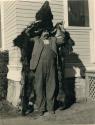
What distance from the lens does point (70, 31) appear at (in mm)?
11906

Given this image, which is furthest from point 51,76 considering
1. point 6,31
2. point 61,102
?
point 6,31

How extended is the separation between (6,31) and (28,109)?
323 centimetres

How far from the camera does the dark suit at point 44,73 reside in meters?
10.1

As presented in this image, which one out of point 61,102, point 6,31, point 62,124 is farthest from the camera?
point 6,31

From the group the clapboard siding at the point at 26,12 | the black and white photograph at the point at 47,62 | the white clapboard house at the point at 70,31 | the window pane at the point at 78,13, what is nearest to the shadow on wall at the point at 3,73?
the black and white photograph at the point at 47,62

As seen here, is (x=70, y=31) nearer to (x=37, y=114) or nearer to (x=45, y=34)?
(x=45, y=34)

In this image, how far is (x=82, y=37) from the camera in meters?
12.1

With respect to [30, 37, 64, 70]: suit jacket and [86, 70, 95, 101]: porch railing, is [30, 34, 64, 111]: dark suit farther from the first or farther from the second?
[86, 70, 95, 101]: porch railing

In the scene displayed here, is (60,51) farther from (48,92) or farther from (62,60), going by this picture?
(48,92)

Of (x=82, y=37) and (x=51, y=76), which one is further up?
(x=82, y=37)

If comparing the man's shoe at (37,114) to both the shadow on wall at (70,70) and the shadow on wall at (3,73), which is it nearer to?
the shadow on wall at (70,70)

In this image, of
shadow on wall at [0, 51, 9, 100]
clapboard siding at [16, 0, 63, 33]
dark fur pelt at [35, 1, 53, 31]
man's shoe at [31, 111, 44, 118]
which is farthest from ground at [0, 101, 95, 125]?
clapboard siding at [16, 0, 63, 33]

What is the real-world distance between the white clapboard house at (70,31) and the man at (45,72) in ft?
A: 4.26

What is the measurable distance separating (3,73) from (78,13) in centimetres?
289
